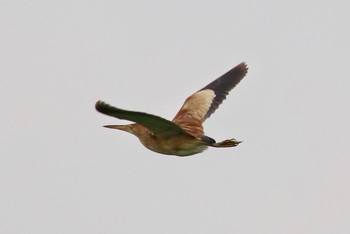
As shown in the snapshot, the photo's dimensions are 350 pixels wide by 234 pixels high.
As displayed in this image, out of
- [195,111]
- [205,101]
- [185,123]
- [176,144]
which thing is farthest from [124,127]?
[205,101]

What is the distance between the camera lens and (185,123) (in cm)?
1770

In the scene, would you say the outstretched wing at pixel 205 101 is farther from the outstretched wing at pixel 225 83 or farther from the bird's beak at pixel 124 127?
the bird's beak at pixel 124 127

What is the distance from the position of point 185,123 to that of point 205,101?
52.1 inches

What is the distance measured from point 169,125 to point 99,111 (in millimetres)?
1691

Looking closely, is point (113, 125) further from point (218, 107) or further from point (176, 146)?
point (218, 107)

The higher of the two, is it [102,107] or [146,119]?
[146,119]

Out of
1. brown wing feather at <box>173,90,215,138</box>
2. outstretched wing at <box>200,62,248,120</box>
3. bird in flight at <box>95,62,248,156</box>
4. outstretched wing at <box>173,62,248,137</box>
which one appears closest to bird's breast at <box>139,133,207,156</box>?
bird in flight at <box>95,62,248,156</box>

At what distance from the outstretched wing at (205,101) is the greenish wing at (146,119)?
113 centimetres

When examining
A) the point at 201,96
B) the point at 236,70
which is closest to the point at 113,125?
the point at 201,96

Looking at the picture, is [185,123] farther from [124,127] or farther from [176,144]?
[176,144]

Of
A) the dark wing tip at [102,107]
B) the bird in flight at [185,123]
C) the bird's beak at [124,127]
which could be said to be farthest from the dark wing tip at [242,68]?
the dark wing tip at [102,107]

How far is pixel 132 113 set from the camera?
13805 mm

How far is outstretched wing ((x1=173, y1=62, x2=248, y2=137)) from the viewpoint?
58.3 feet

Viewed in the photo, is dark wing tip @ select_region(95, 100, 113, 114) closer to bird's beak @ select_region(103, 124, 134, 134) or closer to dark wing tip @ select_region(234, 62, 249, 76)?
bird's beak @ select_region(103, 124, 134, 134)
